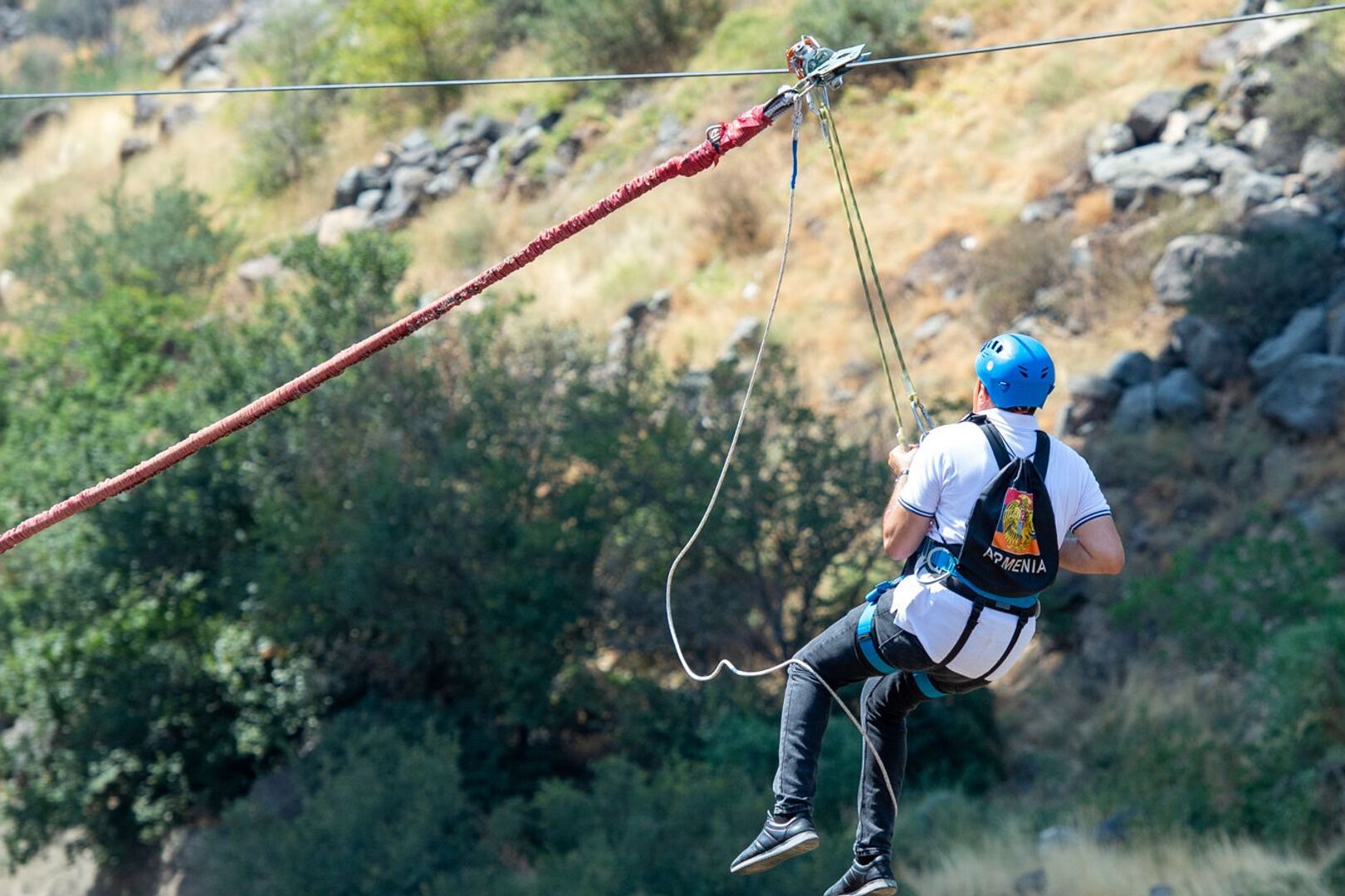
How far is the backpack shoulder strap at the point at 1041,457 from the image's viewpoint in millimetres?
4418

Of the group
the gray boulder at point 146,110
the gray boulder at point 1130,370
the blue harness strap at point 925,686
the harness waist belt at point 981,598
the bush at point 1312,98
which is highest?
the harness waist belt at point 981,598

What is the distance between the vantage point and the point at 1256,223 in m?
18.5

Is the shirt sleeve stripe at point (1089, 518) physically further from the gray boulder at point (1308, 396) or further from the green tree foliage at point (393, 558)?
the gray boulder at point (1308, 396)

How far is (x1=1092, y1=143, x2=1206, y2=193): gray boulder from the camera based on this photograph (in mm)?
20391

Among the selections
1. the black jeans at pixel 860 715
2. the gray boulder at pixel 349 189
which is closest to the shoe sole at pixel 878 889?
the black jeans at pixel 860 715

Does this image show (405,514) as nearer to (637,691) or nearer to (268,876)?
(637,691)

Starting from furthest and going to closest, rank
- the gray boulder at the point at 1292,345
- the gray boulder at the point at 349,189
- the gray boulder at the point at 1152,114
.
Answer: the gray boulder at the point at 349,189, the gray boulder at the point at 1152,114, the gray boulder at the point at 1292,345

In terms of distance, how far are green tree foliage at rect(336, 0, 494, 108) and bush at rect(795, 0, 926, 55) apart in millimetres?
10290

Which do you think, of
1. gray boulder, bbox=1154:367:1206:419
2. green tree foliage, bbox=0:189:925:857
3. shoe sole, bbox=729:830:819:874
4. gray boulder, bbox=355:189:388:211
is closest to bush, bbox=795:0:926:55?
gray boulder, bbox=355:189:388:211

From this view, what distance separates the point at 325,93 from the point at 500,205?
9.93m

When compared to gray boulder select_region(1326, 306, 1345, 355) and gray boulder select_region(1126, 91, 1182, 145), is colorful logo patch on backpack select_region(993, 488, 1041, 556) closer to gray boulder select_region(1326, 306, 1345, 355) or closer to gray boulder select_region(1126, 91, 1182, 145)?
gray boulder select_region(1326, 306, 1345, 355)

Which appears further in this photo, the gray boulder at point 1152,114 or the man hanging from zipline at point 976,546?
the gray boulder at point 1152,114

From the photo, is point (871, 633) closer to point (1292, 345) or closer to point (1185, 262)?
point (1292, 345)

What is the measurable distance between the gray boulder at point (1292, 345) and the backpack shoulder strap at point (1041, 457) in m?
13.6
